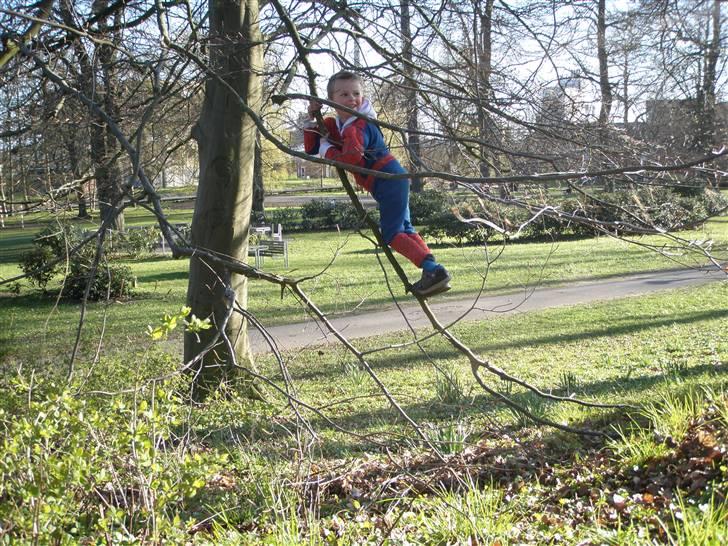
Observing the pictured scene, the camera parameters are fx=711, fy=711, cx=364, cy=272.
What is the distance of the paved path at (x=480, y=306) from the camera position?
10.9 m

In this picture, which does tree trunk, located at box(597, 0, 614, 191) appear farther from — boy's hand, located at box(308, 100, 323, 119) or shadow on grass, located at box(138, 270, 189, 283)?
shadow on grass, located at box(138, 270, 189, 283)

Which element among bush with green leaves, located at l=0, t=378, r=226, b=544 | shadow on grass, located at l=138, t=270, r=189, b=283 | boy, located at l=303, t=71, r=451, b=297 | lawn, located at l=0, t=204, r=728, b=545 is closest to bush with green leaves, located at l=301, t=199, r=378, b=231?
shadow on grass, located at l=138, t=270, r=189, b=283

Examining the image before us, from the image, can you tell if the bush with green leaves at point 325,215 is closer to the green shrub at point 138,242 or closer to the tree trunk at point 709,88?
the green shrub at point 138,242

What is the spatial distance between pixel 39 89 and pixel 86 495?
16.4 ft

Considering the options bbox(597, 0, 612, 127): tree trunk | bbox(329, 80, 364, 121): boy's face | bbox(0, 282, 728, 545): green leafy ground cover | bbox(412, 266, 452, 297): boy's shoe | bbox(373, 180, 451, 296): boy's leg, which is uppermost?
bbox(597, 0, 612, 127): tree trunk

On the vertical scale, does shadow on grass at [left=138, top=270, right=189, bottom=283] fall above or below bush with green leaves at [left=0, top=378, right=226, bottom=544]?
below

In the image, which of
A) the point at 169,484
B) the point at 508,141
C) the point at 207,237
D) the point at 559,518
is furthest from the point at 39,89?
the point at 559,518

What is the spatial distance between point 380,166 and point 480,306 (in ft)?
30.1

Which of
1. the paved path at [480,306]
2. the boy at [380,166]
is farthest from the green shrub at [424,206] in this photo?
the boy at [380,166]

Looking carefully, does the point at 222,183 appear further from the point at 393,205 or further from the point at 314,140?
the point at 393,205

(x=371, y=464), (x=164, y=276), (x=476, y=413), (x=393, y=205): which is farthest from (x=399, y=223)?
(x=164, y=276)

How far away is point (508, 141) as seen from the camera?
6.51 m

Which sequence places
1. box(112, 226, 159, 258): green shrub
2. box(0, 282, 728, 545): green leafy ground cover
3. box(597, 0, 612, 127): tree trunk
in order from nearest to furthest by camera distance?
box(0, 282, 728, 545): green leafy ground cover, box(597, 0, 612, 127): tree trunk, box(112, 226, 159, 258): green shrub

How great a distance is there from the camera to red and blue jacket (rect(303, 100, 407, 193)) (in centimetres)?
394
